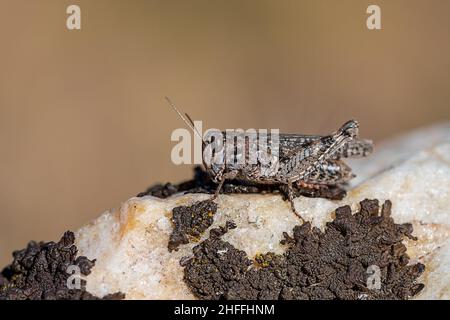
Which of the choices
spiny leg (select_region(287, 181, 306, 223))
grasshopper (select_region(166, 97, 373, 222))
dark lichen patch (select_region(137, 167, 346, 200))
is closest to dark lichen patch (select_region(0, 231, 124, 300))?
dark lichen patch (select_region(137, 167, 346, 200))

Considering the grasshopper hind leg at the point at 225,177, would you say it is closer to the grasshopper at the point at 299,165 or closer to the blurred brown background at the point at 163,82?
the grasshopper at the point at 299,165

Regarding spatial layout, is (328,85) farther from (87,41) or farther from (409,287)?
(409,287)

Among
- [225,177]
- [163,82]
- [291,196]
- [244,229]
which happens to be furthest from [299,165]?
[163,82]

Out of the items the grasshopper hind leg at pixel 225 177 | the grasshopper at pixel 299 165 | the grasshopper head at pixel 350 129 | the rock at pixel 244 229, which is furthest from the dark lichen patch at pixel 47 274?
the grasshopper head at pixel 350 129

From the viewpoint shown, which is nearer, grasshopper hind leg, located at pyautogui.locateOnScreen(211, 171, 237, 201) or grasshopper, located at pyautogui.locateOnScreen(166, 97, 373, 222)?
grasshopper hind leg, located at pyautogui.locateOnScreen(211, 171, 237, 201)

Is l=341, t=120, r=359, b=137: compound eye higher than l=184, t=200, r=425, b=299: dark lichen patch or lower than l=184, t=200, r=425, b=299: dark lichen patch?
higher

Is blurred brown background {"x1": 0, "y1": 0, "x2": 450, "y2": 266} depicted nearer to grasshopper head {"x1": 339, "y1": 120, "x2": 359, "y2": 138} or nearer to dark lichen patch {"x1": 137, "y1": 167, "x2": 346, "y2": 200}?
grasshopper head {"x1": 339, "y1": 120, "x2": 359, "y2": 138}

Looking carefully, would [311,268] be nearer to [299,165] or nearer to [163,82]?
[299,165]
